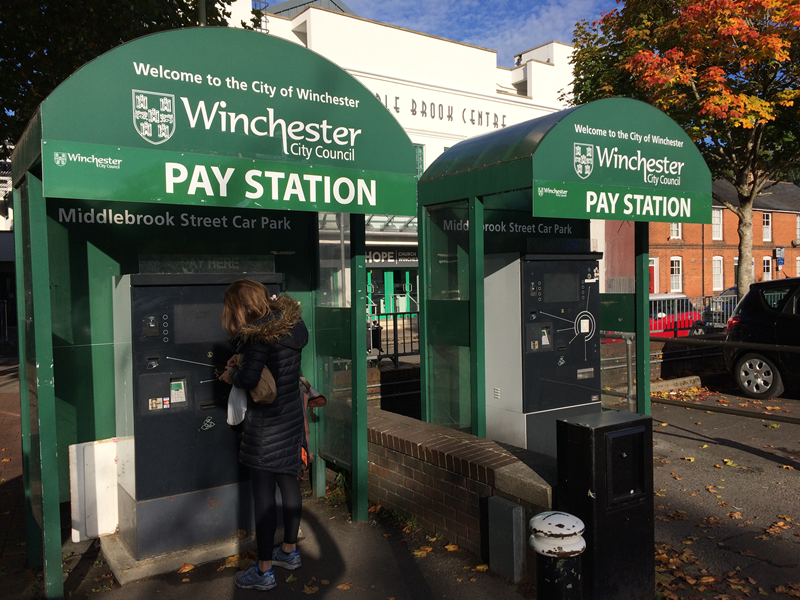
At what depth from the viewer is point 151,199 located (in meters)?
3.60

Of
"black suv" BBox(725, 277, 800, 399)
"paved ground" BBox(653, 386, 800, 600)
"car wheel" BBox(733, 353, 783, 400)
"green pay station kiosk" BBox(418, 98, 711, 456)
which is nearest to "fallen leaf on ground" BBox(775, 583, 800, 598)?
"paved ground" BBox(653, 386, 800, 600)

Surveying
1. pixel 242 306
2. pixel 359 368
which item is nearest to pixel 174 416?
pixel 242 306

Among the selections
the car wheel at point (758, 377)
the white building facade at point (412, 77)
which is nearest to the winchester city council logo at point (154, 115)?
the car wheel at point (758, 377)

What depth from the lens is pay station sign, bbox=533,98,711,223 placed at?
5035 mm

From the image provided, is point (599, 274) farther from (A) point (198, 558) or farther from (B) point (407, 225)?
(B) point (407, 225)

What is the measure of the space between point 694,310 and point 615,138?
429 inches

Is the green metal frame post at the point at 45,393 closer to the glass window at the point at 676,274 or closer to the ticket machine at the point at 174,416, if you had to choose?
the ticket machine at the point at 174,416

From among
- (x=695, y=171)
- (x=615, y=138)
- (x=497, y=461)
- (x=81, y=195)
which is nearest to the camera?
(x=81, y=195)

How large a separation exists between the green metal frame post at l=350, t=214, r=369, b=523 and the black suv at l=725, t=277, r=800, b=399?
267 inches

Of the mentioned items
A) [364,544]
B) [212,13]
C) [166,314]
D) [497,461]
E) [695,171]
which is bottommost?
[364,544]

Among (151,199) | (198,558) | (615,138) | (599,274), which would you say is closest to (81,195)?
(151,199)

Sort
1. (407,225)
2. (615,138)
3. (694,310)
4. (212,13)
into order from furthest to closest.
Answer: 1. (407,225)
2. (694,310)
3. (212,13)
4. (615,138)

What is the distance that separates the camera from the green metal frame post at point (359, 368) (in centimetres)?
471

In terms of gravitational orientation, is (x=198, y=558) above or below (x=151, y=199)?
below
